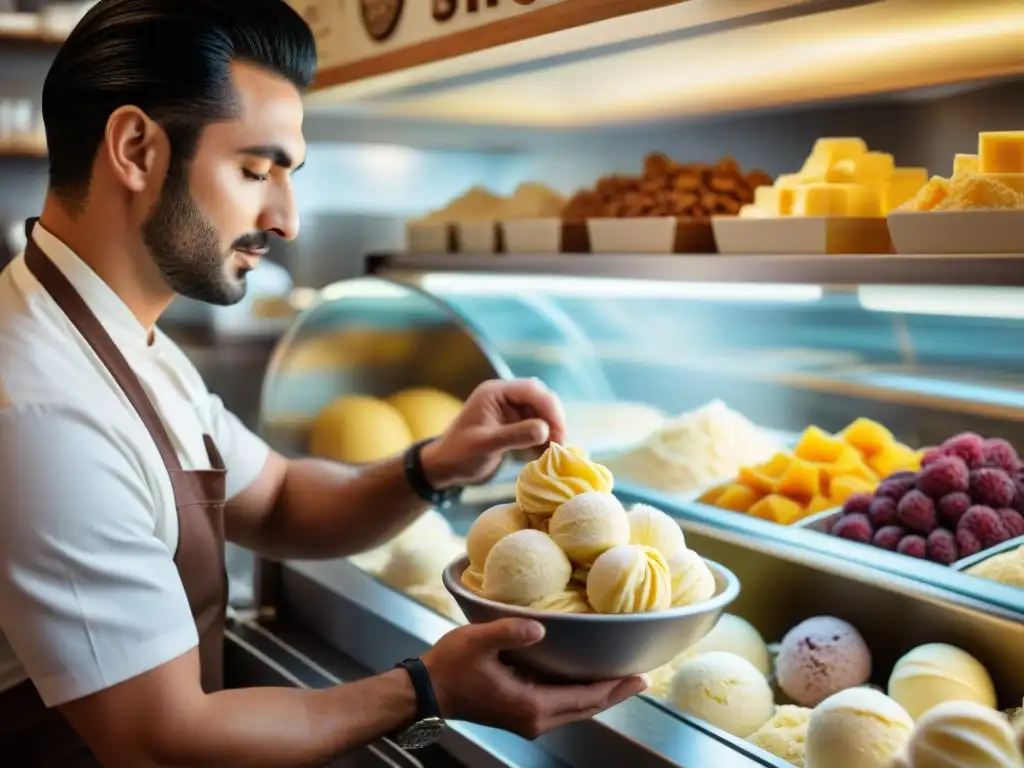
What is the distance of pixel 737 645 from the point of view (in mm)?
1696

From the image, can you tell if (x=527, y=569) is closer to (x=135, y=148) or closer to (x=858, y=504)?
(x=858, y=504)

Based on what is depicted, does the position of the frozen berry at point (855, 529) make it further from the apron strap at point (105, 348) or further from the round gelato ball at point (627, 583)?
the apron strap at point (105, 348)

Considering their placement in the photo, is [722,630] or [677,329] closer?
[722,630]

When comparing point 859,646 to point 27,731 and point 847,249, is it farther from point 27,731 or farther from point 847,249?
point 27,731

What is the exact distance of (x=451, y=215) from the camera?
267cm

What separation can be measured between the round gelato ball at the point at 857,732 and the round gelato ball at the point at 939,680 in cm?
Result: 12

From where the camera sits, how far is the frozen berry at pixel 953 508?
65.4 inches

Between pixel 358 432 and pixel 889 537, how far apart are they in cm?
125

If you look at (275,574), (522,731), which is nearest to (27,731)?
(275,574)

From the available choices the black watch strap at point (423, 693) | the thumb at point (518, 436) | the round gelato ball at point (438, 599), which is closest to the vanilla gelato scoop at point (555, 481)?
the black watch strap at point (423, 693)

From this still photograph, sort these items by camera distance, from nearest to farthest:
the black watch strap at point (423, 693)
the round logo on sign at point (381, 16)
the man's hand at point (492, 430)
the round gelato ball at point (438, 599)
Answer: the black watch strap at point (423, 693) < the man's hand at point (492, 430) < the round gelato ball at point (438, 599) < the round logo on sign at point (381, 16)

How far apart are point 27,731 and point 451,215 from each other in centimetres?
137

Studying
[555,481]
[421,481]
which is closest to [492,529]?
[555,481]

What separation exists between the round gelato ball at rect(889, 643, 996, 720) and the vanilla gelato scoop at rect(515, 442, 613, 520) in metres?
0.43
